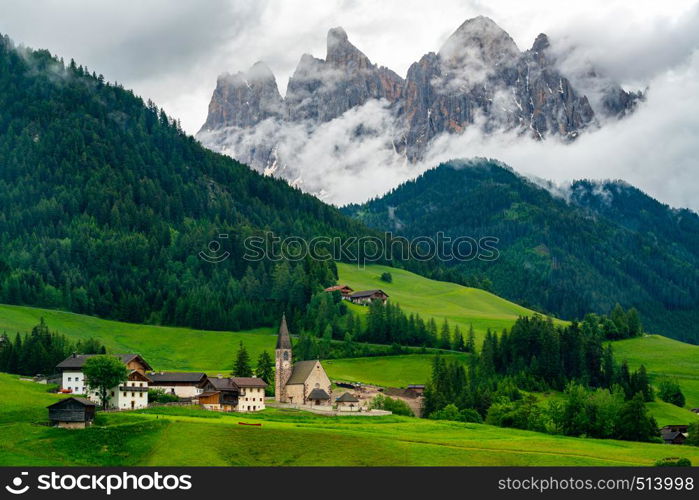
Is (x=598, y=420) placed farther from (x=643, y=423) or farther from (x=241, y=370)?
(x=241, y=370)

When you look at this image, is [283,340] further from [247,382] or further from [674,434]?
[674,434]

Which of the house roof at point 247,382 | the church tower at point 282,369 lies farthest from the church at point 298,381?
the house roof at point 247,382

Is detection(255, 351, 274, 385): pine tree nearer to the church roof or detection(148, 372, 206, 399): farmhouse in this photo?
the church roof

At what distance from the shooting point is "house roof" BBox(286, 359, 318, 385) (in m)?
150

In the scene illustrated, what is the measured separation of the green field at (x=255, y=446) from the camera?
3524 inches

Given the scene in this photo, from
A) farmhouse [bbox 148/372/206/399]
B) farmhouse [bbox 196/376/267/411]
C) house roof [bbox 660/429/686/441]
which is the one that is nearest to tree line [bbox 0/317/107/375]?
farmhouse [bbox 148/372/206/399]

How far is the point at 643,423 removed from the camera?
12419 cm

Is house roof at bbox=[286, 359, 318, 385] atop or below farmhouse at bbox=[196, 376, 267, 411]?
atop

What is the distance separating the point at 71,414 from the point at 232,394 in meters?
38.6

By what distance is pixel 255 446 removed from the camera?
307 feet

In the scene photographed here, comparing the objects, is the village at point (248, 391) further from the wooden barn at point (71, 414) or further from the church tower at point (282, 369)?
the wooden barn at point (71, 414)

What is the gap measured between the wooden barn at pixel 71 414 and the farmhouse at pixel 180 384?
36.1m

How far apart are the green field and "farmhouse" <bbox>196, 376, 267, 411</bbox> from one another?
2202 cm
